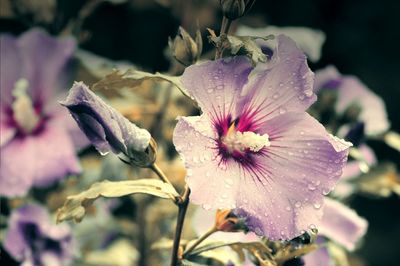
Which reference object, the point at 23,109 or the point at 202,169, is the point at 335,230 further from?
the point at 23,109

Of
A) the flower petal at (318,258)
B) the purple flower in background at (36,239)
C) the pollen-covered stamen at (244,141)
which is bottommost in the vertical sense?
the purple flower in background at (36,239)

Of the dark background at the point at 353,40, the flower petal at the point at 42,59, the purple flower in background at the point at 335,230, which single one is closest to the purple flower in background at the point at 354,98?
the purple flower in background at the point at 335,230

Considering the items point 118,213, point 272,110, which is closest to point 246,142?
point 272,110

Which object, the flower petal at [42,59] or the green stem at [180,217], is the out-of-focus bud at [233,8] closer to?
the green stem at [180,217]

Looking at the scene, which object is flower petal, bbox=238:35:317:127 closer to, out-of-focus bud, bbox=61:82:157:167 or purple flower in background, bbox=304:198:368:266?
out-of-focus bud, bbox=61:82:157:167

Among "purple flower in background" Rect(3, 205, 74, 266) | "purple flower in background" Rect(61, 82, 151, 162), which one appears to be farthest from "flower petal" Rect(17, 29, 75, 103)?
"purple flower in background" Rect(61, 82, 151, 162)

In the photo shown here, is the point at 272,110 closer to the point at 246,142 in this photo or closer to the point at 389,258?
the point at 246,142

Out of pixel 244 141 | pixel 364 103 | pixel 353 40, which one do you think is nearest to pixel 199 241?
pixel 244 141
